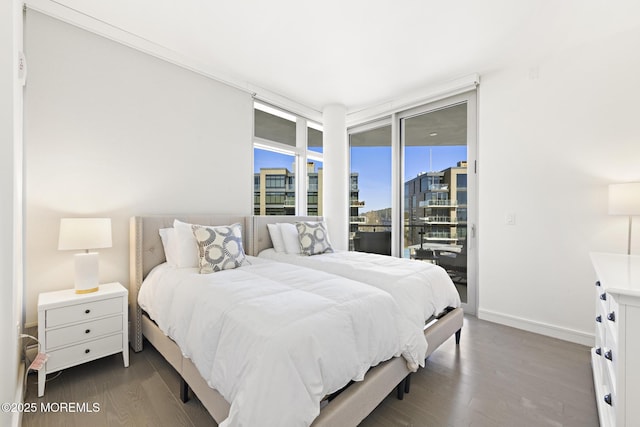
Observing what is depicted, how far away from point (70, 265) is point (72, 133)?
1086 mm

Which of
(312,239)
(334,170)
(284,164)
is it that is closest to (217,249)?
(312,239)

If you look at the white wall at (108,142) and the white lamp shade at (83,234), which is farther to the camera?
the white wall at (108,142)

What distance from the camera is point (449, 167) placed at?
3.43 metres

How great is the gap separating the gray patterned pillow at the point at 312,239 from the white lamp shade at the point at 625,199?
2.47m

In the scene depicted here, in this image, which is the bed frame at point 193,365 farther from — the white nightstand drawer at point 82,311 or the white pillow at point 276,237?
the white nightstand drawer at point 82,311

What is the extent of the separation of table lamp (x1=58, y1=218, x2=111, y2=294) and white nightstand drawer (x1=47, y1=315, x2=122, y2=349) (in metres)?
0.25

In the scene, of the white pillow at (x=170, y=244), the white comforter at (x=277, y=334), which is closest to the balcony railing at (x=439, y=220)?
the white comforter at (x=277, y=334)

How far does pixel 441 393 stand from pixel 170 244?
7.89ft

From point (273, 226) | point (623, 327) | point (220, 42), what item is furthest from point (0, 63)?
point (623, 327)

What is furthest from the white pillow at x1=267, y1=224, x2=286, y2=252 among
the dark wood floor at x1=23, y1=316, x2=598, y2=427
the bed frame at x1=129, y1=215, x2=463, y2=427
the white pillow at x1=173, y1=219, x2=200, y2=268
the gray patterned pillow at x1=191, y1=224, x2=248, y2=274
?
the dark wood floor at x1=23, y1=316, x2=598, y2=427

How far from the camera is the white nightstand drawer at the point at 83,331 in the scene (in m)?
1.74

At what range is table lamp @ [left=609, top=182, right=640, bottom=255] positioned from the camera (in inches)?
77.1

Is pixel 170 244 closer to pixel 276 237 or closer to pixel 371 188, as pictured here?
pixel 276 237

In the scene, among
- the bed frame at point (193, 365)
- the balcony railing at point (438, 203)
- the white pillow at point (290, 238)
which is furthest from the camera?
the balcony railing at point (438, 203)
